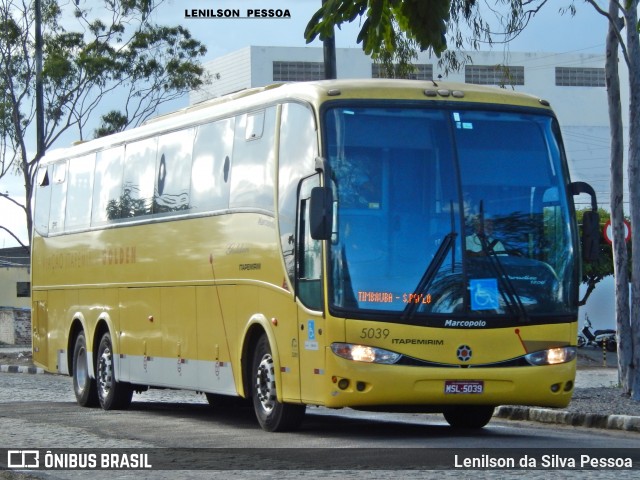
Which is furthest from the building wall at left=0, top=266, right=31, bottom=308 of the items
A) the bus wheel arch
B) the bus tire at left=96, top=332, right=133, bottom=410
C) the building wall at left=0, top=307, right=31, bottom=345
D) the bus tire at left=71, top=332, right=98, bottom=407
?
the bus tire at left=96, top=332, right=133, bottom=410

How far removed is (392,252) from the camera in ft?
42.5

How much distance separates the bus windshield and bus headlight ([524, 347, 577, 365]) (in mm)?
315

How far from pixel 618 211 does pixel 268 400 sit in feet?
24.1

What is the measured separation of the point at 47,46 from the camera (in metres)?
44.1

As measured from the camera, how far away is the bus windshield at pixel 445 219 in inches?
509

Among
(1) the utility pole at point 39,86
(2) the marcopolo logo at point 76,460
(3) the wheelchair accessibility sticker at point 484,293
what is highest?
(1) the utility pole at point 39,86

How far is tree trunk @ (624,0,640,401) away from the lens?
18781 millimetres

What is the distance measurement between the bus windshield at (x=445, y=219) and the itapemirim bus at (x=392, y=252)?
0.5 inches

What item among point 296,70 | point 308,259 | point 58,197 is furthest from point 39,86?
point 296,70

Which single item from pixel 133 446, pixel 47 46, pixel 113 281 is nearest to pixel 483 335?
pixel 133 446

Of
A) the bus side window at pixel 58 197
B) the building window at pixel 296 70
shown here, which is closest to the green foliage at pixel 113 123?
the bus side window at pixel 58 197

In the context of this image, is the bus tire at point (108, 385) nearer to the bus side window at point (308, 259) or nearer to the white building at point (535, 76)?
the bus side window at point (308, 259)

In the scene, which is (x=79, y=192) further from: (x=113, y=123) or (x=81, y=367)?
(x=113, y=123)

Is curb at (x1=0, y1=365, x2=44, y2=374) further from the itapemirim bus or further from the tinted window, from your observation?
the itapemirim bus
